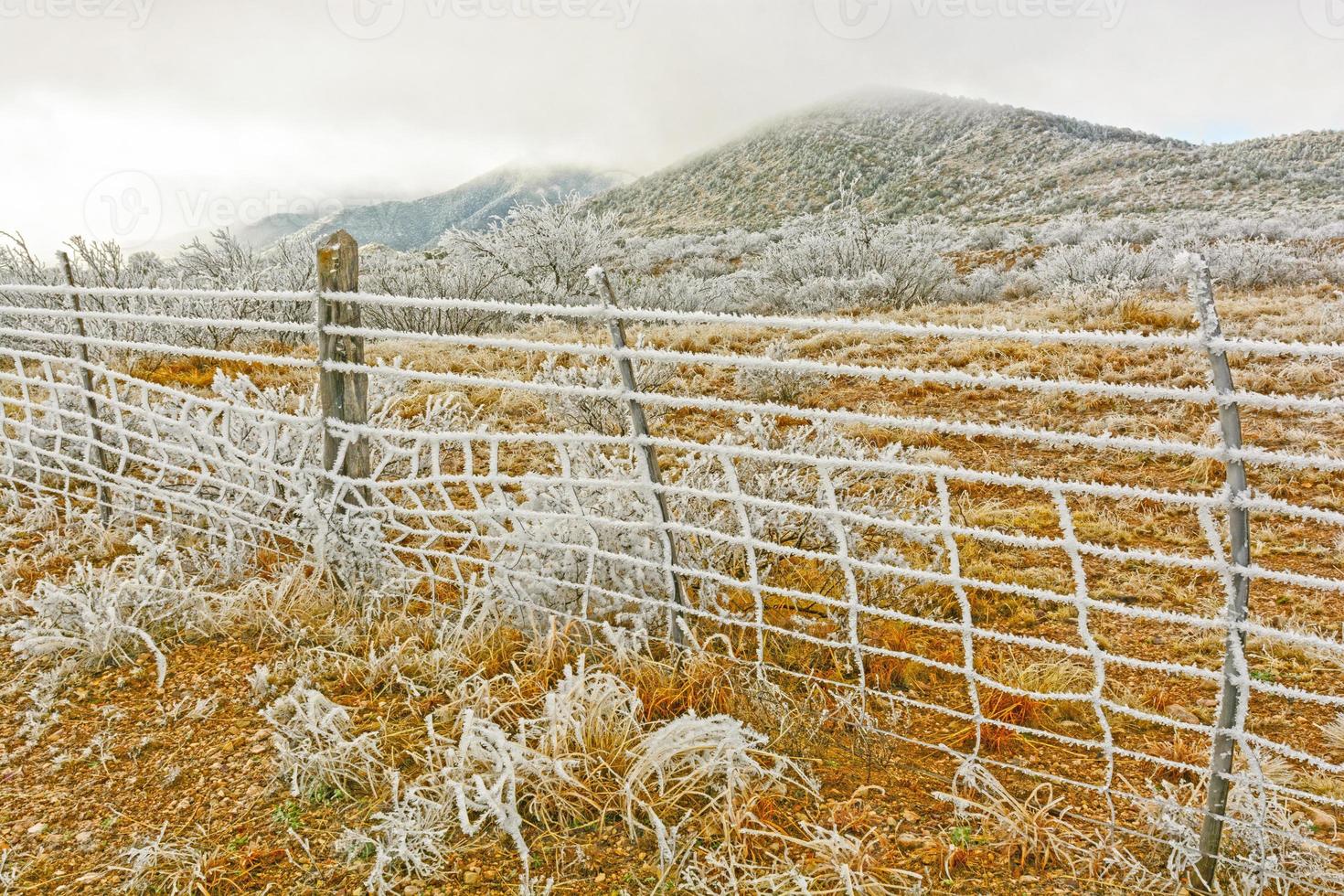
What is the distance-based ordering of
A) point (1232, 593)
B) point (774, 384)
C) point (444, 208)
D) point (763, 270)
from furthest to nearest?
1. point (444, 208)
2. point (763, 270)
3. point (774, 384)
4. point (1232, 593)

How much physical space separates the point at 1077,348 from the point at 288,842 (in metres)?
8.15

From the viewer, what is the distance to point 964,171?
43281 millimetres

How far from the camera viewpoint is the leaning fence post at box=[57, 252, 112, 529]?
13.9ft

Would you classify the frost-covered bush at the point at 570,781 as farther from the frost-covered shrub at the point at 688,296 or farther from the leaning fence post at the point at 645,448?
the frost-covered shrub at the point at 688,296

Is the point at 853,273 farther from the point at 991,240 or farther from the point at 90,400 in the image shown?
the point at 90,400

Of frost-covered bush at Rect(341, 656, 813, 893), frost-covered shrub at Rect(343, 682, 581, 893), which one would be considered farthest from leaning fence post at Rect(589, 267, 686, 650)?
frost-covered shrub at Rect(343, 682, 581, 893)

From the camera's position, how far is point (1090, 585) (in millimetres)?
3957

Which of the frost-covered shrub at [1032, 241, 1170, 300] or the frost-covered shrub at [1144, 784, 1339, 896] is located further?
the frost-covered shrub at [1032, 241, 1170, 300]

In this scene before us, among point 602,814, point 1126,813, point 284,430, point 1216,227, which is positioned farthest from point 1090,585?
point 1216,227

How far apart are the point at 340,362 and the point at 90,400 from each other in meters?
2.06

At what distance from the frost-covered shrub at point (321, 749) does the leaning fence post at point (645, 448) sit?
42.3 inches

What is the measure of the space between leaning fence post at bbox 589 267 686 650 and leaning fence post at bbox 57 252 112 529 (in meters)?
3.23

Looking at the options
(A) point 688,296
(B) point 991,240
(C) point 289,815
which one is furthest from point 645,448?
(B) point 991,240

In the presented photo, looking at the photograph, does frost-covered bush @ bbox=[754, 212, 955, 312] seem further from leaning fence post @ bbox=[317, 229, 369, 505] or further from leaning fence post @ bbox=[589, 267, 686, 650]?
leaning fence post @ bbox=[589, 267, 686, 650]
